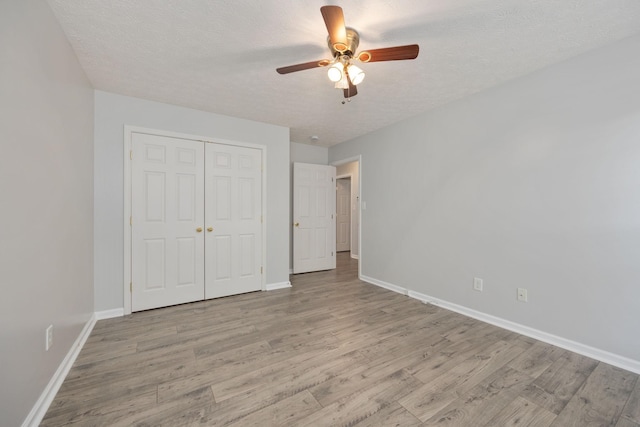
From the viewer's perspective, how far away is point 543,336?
7.30 feet

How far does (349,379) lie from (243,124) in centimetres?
322

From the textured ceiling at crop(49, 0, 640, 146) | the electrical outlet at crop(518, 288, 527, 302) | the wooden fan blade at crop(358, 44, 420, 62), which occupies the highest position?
the textured ceiling at crop(49, 0, 640, 146)

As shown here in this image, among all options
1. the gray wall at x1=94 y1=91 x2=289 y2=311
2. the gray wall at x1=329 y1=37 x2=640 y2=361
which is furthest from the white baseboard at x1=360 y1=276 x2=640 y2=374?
the gray wall at x1=94 y1=91 x2=289 y2=311

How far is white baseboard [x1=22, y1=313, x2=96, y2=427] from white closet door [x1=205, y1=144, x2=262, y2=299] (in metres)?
1.28

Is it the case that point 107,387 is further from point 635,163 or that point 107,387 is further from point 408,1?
point 635,163

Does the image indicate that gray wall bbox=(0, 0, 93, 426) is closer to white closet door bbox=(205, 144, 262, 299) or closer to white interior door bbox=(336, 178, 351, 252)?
white closet door bbox=(205, 144, 262, 299)

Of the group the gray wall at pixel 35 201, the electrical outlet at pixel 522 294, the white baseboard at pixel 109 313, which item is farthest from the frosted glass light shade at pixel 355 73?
the white baseboard at pixel 109 313

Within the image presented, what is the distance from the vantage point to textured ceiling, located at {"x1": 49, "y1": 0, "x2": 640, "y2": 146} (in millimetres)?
1568

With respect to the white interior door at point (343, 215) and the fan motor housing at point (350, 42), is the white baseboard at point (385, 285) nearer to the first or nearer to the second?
the white interior door at point (343, 215)

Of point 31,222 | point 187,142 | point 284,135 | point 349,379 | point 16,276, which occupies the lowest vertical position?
point 349,379

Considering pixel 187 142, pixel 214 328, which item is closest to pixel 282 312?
pixel 214 328

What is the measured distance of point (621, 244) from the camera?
187 cm

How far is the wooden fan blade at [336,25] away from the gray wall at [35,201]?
1.52m

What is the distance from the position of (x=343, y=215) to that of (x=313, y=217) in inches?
86.3
